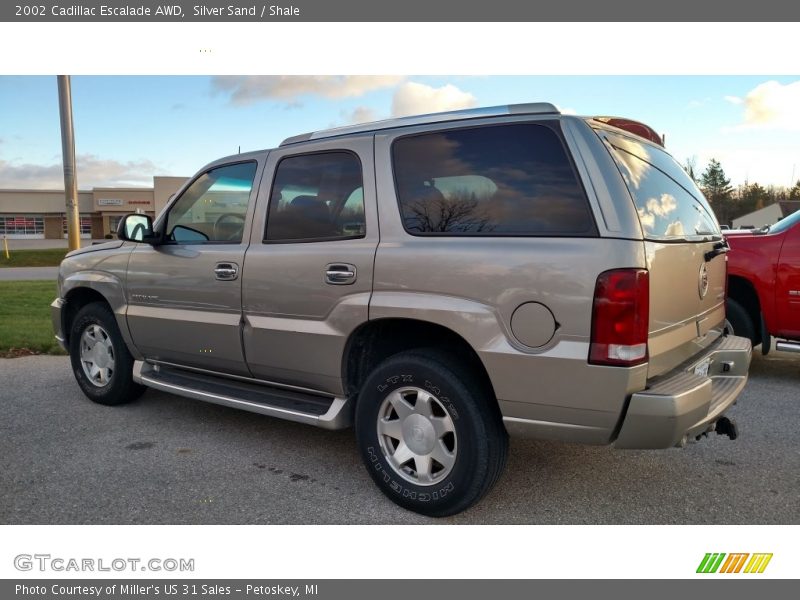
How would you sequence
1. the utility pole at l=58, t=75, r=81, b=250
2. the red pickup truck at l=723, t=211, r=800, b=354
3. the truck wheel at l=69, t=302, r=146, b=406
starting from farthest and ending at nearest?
the utility pole at l=58, t=75, r=81, b=250
the red pickup truck at l=723, t=211, r=800, b=354
the truck wheel at l=69, t=302, r=146, b=406

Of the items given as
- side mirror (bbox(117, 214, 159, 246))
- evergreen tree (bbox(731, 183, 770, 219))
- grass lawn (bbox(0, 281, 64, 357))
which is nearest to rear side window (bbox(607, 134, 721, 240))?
side mirror (bbox(117, 214, 159, 246))

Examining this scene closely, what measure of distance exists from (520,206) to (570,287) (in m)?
0.50

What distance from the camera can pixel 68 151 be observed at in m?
13.0

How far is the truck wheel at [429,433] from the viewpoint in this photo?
300 cm

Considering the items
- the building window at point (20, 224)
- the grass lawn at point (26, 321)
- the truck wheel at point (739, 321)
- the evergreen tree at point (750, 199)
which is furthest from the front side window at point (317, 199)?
the building window at point (20, 224)

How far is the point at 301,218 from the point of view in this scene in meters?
3.83

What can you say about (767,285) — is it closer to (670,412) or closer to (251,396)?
(670,412)

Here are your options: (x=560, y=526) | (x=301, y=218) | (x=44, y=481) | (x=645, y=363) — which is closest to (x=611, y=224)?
(x=645, y=363)

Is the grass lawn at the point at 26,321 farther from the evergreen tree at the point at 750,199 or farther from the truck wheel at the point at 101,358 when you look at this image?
the evergreen tree at the point at 750,199

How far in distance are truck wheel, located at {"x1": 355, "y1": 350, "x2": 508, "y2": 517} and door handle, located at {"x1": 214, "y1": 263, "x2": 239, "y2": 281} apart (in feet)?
4.28

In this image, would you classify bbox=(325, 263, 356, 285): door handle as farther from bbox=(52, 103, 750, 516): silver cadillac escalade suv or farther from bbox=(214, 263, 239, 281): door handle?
bbox=(214, 263, 239, 281): door handle

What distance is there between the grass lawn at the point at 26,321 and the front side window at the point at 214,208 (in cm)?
395

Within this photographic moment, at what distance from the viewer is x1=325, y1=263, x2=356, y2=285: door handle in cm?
344

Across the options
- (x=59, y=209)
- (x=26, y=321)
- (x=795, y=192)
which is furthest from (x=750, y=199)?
(x=59, y=209)
